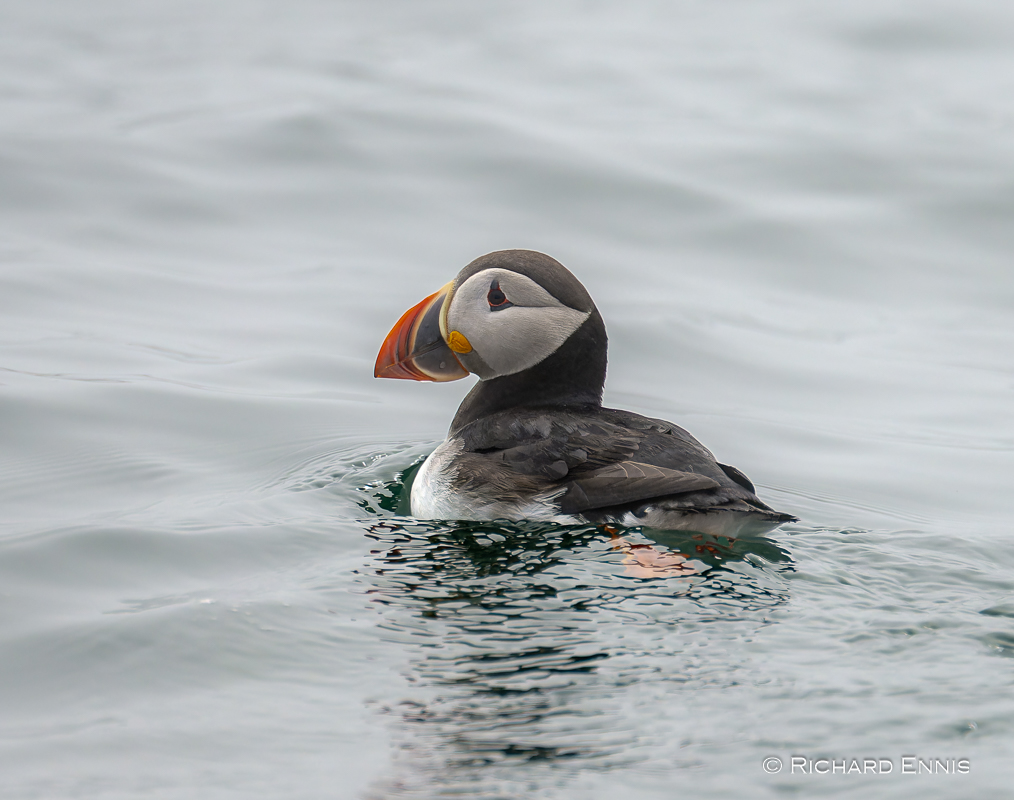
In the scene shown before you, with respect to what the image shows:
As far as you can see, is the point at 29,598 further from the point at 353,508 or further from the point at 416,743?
the point at 416,743

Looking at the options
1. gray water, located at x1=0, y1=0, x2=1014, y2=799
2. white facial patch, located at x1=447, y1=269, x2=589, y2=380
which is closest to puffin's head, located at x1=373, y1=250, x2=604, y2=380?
white facial patch, located at x1=447, y1=269, x2=589, y2=380

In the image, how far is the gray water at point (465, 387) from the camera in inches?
127

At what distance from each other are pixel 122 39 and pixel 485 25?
5187 mm

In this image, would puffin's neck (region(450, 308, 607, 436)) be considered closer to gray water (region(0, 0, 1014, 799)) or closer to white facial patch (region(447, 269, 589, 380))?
white facial patch (region(447, 269, 589, 380))

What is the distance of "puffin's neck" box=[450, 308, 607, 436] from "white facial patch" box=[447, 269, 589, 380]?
0.12 ft

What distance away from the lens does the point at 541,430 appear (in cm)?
470

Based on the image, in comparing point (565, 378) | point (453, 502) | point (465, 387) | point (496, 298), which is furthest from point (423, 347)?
point (465, 387)

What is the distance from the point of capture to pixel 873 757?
3.07m

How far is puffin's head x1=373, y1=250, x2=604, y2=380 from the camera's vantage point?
505 cm

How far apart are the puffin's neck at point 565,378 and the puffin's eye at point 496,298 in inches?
11.7

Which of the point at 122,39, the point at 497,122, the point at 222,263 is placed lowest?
the point at 222,263

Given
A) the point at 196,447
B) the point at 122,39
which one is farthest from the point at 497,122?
the point at 196,447

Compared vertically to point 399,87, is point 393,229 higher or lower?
lower

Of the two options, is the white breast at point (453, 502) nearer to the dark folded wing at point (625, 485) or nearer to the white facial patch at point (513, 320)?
the dark folded wing at point (625, 485)
